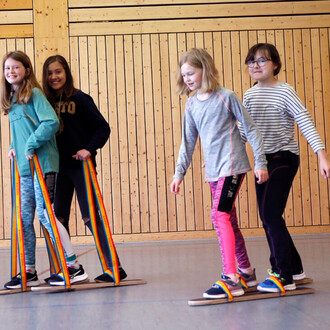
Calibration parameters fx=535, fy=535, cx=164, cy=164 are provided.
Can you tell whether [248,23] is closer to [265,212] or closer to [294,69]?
[294,69]

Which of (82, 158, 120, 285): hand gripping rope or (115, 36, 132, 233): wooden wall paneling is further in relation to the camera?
(115, 36, 132, 233): wooden wall paneling

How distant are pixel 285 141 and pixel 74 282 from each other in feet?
4.86

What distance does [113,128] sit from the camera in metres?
6.01

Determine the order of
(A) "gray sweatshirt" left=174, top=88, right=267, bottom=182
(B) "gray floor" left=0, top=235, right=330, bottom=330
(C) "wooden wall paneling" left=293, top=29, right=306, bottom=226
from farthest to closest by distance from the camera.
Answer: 1. (C) "wooden wall paneling" left=293, top=29, right=306, bottom=226
2. (A) "gray sweatshirt" left=174, top=88, right=267, bottom=182
3. (B) "gray floor" left=0, top=235, right=330, bottom=330

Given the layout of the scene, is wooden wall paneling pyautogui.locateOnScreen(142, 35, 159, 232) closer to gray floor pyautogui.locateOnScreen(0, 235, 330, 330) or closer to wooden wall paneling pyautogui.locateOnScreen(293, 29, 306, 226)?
wooden wall paneling pyautogui.locateOnScreen(293, 29, 306, 226)

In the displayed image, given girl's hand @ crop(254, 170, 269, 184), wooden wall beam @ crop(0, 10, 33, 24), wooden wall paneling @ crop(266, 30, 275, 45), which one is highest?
wooden wall beam @ crop(0, 10, 33, 24)

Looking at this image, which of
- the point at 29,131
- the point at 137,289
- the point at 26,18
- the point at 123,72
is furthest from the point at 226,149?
the point at 26,18

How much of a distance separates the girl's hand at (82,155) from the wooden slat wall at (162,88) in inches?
109

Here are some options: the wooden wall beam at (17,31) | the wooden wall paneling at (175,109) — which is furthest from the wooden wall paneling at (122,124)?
the wooden wall beam at (17,31)

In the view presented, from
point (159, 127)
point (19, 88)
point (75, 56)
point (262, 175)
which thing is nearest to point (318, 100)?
point (159, 127)

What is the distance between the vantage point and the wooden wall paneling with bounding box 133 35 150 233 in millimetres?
6008

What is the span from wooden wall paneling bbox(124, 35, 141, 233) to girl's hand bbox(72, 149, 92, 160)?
A: 110 inches

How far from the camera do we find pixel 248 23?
609cm

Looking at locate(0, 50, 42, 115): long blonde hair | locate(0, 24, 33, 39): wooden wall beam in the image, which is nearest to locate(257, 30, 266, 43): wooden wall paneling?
locate(0, 24, 33, 39): wooden wall beam
